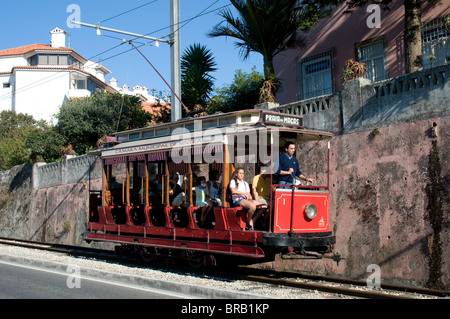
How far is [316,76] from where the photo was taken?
17.6 metres

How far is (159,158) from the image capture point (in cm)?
1123

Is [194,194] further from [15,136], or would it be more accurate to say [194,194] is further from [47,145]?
[15,136]

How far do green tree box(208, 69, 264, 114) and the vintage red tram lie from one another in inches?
219

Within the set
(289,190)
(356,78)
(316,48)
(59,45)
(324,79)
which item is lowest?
(289,190)

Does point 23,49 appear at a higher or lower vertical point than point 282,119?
higher

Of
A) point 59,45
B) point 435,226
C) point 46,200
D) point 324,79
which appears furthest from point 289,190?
point 59,45

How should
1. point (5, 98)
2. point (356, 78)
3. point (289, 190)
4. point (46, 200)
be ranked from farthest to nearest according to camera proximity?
point (5, 98) → point (46, 200) → point (356, 78) → point (289, 190)

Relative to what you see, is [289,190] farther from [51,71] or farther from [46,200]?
[51,71]

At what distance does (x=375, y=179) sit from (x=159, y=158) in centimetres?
480

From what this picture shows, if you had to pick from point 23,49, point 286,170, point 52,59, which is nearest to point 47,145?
A: point 286,170

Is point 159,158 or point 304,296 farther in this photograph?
point 159,158

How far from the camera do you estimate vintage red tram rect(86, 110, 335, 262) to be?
29.8ft

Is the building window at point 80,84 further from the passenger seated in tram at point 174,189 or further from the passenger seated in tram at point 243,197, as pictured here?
the passenger seated in tram at point 243,197

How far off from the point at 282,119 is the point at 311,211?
1907mm
